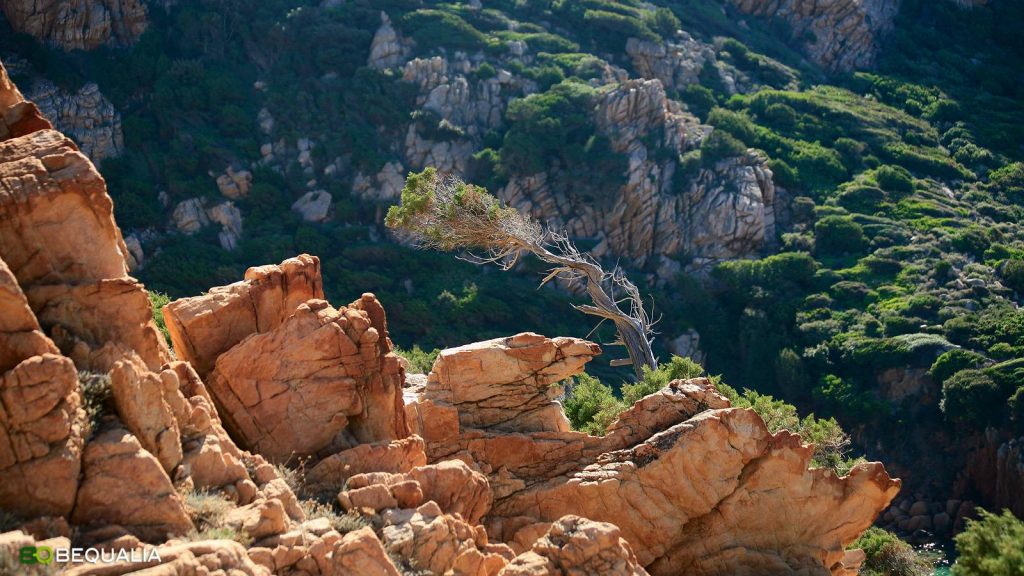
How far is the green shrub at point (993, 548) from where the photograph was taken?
17.4 meters

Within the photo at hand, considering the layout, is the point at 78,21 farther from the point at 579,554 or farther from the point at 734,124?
the point at 579,554

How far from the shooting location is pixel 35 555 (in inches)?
437

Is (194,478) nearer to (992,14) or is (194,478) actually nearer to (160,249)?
(160,249)

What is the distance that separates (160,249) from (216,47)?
55.2 feet

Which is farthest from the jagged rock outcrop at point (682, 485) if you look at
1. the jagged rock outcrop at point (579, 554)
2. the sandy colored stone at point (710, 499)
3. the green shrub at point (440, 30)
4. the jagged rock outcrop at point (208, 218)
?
the green shrub at point (440, 30)

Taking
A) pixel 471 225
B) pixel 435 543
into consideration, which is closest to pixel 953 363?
pixel 471 225

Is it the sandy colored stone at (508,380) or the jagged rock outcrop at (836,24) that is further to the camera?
the jagged rock outcrop at (836,24)

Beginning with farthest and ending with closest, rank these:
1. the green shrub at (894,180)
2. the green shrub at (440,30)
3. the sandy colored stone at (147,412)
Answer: the green shrub at (440,30)
the green shrub at (894,180)
the sandy colored stone at (147,412)

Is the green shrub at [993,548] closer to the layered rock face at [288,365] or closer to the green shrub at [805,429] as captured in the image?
the green shrub at [805,429]

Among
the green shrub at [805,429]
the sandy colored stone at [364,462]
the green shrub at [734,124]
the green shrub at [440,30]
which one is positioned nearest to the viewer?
the sandy colored stone at [364,462]

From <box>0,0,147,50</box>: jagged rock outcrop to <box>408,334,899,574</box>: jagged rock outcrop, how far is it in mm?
41491

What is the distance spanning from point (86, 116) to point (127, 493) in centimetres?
4473

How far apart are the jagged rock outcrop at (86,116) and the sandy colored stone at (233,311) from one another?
3629cm

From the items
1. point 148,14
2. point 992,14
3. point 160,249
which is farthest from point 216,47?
point 992,14
